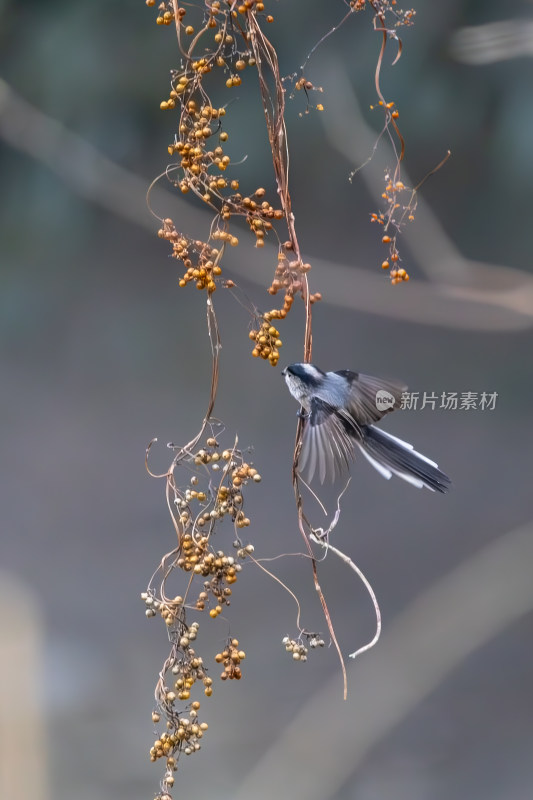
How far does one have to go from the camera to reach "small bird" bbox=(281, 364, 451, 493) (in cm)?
78

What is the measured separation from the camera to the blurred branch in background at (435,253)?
1.40 m

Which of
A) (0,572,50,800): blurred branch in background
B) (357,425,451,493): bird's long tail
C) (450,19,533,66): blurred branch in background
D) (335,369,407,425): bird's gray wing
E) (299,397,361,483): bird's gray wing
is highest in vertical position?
(450,19,533,66): blurred branch in background

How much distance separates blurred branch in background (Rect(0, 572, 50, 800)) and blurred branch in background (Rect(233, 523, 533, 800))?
0.44m

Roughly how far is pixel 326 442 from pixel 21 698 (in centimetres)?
110

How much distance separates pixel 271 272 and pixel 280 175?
2.22 feet

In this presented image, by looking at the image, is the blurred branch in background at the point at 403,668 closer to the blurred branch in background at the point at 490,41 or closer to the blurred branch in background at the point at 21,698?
the blurred branch in background at the point at 21,698

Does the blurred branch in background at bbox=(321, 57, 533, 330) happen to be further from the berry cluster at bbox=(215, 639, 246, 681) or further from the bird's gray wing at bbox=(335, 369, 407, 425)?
the berry cluster at bbox=(215, 639, 246, 681)

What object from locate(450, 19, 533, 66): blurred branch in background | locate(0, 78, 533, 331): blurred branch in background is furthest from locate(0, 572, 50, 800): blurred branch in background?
locate(450, 19, 533, 66): blurred branch in background

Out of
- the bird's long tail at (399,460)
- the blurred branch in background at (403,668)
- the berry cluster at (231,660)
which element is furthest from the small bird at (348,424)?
the blurred branch in background at (403,668)

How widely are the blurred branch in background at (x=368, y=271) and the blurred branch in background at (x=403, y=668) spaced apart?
49cm

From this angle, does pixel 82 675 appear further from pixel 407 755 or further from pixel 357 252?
pixel 357 252

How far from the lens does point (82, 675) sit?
1513 millimetres

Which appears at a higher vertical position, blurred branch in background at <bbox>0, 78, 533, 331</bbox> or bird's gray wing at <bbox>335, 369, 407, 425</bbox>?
blurred branch in background at <bbox>0, 78, 533, 331</bbox>

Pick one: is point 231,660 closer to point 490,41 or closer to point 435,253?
point 435,253
